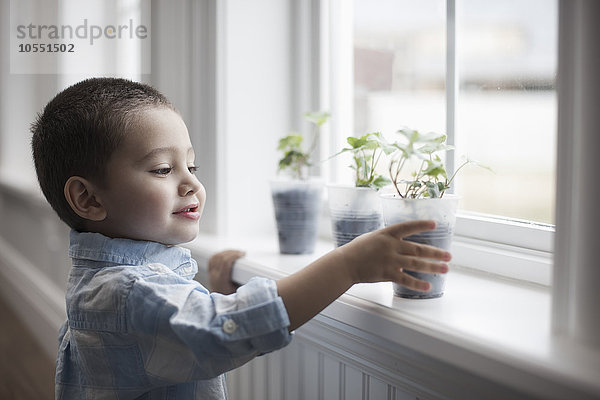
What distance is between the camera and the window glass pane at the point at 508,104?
3.19 feet

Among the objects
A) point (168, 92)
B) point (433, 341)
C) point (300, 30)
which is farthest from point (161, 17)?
point (433, 341)

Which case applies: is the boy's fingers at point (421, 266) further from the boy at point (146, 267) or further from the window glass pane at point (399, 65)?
the window glass pane at point (399, 65)

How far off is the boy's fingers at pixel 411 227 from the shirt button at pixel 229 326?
0.24 m

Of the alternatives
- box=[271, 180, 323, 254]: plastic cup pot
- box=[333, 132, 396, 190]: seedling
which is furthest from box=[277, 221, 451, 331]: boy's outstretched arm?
box=[271, 180, 323, 254]: plastic cup pot

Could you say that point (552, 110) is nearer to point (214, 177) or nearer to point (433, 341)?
point (433, 341)

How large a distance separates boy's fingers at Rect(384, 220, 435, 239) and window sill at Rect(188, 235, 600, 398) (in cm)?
11

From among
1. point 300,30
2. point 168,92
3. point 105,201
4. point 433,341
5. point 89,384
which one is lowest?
point 89,384

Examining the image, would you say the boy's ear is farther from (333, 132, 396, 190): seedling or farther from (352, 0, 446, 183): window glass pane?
(352, 0, 446, 183): window glass pane

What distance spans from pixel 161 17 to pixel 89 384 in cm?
102

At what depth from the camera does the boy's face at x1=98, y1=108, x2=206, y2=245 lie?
869 millimetres

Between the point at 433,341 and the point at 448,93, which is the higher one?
the point at 448,93

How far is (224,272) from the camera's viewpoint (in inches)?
47.4

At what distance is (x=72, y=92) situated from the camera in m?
0.92

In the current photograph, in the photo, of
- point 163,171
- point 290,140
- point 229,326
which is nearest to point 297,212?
point 290,140
